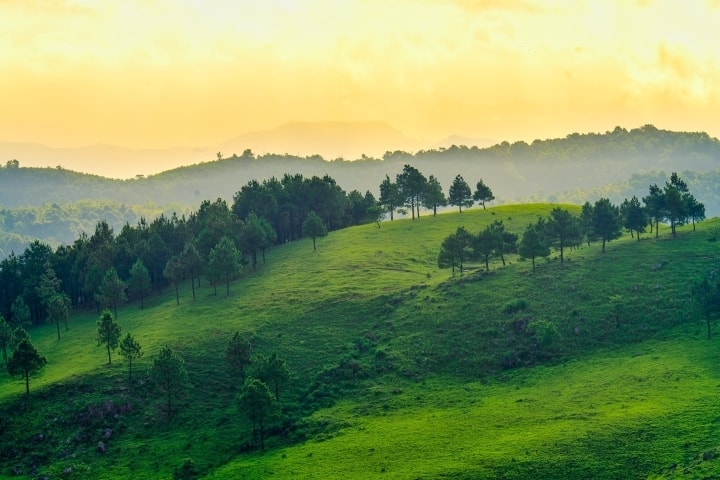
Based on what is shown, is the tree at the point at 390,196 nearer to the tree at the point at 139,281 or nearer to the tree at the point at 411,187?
the tree at the point at 411,187

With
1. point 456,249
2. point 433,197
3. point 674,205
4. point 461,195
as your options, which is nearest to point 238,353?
point 456,249

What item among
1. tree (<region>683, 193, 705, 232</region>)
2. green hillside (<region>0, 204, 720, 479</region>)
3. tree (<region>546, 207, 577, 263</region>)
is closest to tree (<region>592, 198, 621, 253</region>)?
green hillside (<region>0, 204, 720, 479</region>)

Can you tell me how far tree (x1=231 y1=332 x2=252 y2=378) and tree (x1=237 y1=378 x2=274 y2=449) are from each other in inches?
594

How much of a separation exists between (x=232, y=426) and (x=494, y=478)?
123 feet

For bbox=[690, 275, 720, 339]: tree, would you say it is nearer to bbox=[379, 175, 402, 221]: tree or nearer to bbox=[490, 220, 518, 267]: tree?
bbox=[490, 220, 518, 267]: tree

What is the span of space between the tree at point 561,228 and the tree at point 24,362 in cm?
9232

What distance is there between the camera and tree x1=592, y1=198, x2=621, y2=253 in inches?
5351

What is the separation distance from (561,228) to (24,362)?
95.2 m

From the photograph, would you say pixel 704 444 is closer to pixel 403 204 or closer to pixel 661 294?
pixel 661 294

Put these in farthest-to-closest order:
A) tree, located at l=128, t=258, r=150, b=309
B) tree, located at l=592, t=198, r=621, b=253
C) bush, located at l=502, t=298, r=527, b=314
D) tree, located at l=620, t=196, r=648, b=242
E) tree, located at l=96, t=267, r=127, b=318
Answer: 1. tree, located at l=128, t=258, r=150, b=309
2. tree, located at l=96, t=267, r=127, b=318
3. tree, located at l=620, t=196, r=648, b=242
4. tree, located at l=592, t=198, r=621, b=253
5. bush, located at l=502, t=298, r=527, b=314

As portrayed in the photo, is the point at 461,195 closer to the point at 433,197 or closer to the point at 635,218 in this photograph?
the point at 433,197

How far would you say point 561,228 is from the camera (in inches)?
5226

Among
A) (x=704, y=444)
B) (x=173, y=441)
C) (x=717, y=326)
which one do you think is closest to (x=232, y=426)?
(x=173, y=441)

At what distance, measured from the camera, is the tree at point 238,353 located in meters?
100
